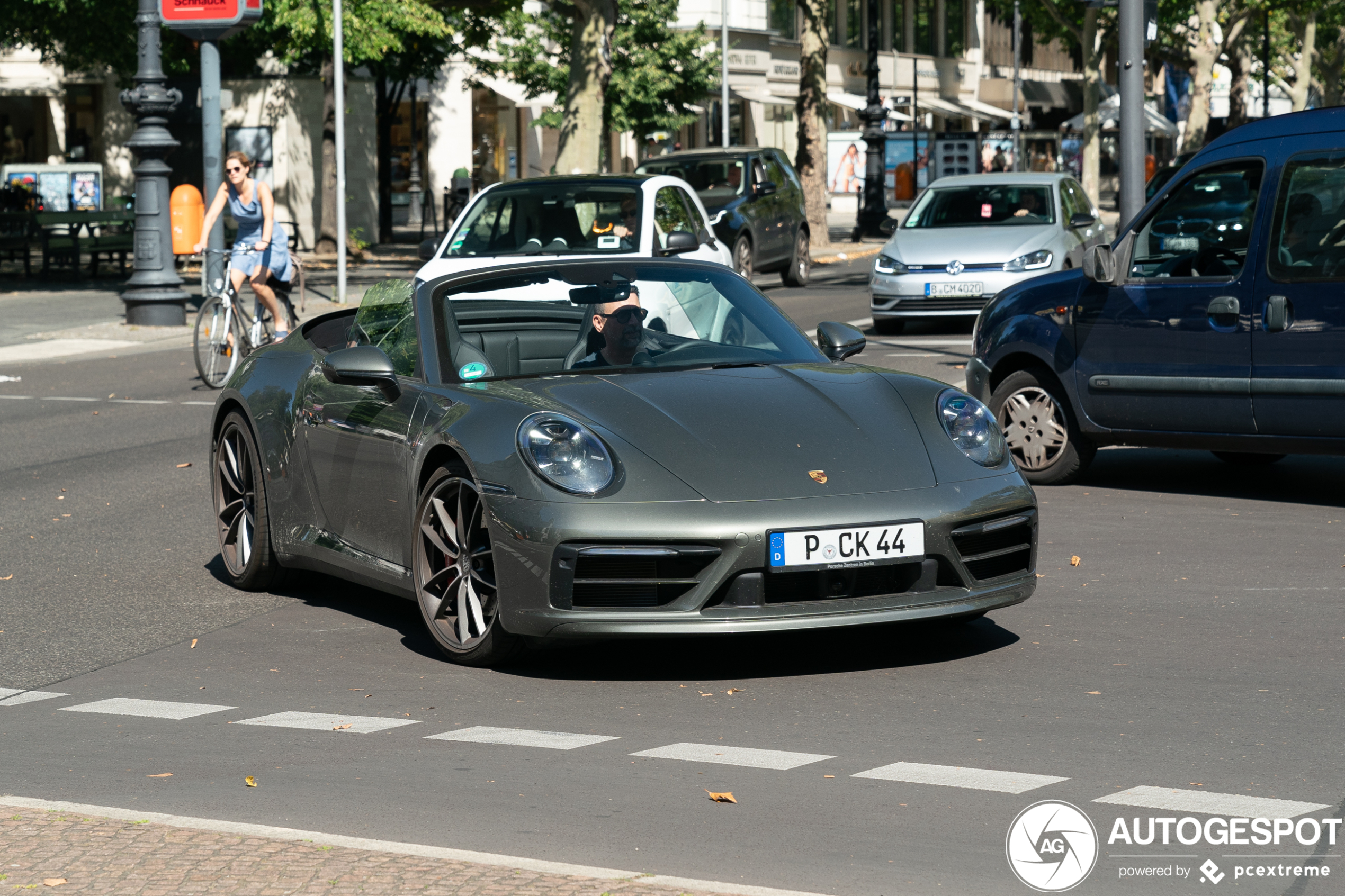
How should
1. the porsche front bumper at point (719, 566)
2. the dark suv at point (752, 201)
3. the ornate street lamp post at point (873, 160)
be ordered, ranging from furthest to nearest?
1. the ornate street lamp post at point (873, 160)
2. the dark suv at point (752, 201)
3. the porsche front bumper at point (719, 566)

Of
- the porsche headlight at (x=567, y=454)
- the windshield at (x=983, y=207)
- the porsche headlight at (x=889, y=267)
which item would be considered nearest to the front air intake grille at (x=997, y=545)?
the porsche headlight at (x=567, y=454)

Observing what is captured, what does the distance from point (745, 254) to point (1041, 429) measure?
15.3 meters

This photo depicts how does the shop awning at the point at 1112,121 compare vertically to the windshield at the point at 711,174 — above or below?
above

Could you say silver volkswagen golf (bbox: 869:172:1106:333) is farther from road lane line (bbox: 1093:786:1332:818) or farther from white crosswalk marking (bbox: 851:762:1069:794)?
road lane line (bbox: 1093:786:1332:818)

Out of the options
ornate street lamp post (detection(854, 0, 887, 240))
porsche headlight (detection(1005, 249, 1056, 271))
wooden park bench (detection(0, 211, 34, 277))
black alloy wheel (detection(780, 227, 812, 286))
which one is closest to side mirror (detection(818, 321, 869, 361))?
porsche headlight (detection(1005, 249, 1056, 271))

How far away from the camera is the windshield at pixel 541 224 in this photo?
1594cm

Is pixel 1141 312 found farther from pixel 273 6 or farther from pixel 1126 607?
pixel 273 6

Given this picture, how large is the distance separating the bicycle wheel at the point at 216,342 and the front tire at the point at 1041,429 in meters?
7.85

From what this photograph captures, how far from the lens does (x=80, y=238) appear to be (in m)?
29.8

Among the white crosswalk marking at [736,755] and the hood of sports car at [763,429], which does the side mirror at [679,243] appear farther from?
the white crosswalk marking at [736,755]

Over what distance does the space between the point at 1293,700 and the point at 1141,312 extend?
14.4 ft

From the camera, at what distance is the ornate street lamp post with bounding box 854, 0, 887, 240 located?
39.6m

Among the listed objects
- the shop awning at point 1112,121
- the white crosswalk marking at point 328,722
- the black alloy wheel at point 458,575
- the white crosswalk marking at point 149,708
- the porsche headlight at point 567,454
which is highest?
the shop awning at point 1112,121

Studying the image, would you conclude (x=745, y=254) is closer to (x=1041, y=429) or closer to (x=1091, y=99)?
(x=1041, y=429)
